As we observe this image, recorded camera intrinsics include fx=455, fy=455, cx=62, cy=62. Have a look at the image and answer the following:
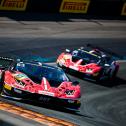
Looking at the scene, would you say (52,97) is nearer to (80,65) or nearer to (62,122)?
(62,122)

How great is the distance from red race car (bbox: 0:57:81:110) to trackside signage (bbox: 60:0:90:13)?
66.5ft

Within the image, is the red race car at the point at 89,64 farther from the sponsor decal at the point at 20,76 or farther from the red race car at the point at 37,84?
the sponsor decal at the point at 20,76

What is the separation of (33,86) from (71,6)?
22724 millimetres

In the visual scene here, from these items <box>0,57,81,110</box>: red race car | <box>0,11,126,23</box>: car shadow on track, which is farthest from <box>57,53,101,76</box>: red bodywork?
<box>0,11,126,23</box>: car shadow on track

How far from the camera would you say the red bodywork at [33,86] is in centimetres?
1677

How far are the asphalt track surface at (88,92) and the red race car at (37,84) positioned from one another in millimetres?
340

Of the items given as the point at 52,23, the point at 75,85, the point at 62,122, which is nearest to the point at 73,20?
the point at 52,23

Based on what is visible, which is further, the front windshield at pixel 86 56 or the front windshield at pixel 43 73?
the front windshield at pixel 86 56

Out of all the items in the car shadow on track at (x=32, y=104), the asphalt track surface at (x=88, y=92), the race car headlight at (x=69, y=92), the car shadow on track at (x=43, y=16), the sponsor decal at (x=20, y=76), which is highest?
the sponsor decal at (x=20, y=76)

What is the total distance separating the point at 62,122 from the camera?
14.9m

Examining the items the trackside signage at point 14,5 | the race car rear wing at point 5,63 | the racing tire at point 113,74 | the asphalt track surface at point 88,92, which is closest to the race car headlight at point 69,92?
the asphalt track surface at point 88,92

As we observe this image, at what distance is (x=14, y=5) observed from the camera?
1390 inches

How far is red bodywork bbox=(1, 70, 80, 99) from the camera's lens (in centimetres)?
1677

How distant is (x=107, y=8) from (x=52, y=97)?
25116mm
